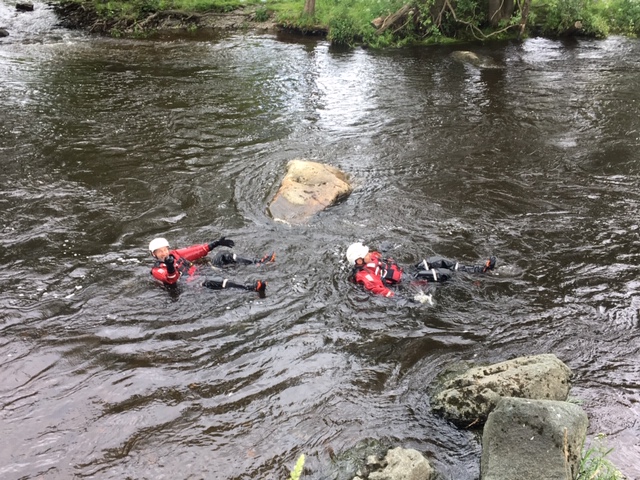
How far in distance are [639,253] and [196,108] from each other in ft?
42.1

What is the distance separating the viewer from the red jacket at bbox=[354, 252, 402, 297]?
26.0 feet

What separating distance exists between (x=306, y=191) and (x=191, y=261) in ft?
10.2

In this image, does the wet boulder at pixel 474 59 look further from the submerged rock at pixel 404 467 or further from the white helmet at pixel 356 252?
the submerged rock at pixel 404 467

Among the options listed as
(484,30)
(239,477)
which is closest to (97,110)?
(239,477)

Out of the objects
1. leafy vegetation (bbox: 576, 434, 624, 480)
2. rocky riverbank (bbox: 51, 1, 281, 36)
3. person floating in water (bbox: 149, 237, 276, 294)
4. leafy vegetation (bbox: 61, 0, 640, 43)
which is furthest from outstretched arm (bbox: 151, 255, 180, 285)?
rocky riverbank (bbox: 51, 1, 281, 36)

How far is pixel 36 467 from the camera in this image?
213 inches

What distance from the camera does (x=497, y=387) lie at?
17.9 feet

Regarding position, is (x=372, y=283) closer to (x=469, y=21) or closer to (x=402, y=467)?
(x=402, y=467)

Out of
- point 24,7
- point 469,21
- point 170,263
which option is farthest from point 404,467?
point 24,7

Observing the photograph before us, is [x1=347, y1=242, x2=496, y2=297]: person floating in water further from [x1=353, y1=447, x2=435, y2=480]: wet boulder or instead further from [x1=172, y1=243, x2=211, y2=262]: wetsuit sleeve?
[x1=353, y1=447, x2=435, y2=480]: wet boulder

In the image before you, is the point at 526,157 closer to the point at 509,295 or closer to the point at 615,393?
the point at 509,295

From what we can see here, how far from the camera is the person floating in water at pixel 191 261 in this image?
809 cm

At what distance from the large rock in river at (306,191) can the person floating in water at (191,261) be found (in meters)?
1.41

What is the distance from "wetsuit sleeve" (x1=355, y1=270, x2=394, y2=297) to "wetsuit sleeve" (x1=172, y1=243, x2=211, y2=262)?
9.56 ft
